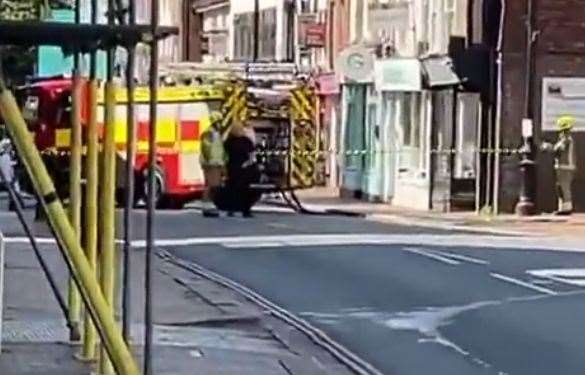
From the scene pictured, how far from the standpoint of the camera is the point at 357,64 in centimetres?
→ 4897

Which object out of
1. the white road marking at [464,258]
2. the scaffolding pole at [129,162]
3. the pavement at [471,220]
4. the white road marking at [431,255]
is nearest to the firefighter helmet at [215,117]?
the pavement at [471,220]

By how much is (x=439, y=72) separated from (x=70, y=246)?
3445 centimetres

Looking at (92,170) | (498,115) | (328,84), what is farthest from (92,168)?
(328,84)

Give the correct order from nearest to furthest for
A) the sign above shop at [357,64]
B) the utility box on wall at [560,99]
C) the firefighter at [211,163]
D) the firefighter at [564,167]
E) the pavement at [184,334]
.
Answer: the pavement at [184,334], the firefighter at [211,163], the firefighter at [564,167], the utility box on wall at [560,99], the sign above shop at [357,64]

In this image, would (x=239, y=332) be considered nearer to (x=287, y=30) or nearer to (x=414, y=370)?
(x=414, y=370)

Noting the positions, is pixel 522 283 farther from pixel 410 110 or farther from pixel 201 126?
pixel 410 110

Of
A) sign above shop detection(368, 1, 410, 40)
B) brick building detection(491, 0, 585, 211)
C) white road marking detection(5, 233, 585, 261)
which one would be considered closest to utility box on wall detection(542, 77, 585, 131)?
brick building detection(491, 0, 585, 211)

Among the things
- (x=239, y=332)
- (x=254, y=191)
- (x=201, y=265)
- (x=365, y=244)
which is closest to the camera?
(x=239, y=332)

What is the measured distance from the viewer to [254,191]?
3794 centimetres

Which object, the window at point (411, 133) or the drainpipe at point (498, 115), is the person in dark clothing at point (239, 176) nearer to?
the drainpipe at point (498, 115)

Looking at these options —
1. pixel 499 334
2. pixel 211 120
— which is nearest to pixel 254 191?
pixel 211 120

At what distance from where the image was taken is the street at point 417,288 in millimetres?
15523

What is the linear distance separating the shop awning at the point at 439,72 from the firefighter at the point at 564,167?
282cm

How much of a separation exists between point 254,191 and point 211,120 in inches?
133
